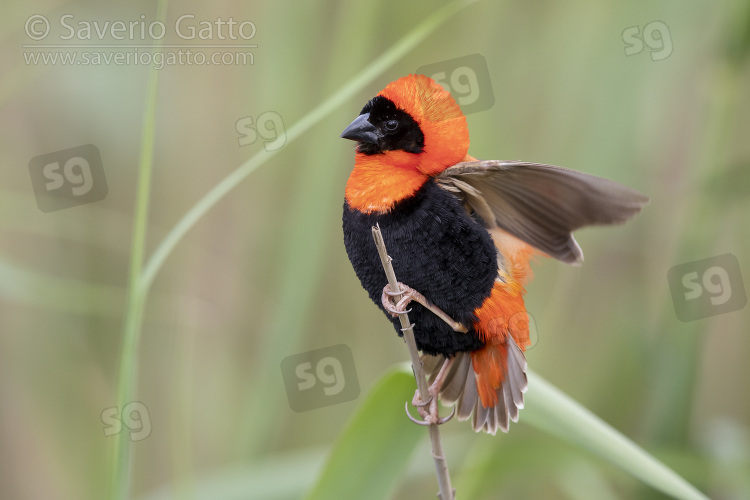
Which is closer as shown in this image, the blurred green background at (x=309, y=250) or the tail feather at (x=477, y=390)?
the tail feather at (x=477, y=390)

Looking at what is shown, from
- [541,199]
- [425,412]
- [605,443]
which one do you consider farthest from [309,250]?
[605,443]

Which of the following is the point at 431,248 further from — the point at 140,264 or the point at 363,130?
the point at 140,264

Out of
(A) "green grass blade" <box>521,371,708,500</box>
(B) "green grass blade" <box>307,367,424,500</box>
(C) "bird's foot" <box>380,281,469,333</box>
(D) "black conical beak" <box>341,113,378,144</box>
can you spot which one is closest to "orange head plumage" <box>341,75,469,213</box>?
(D) "black conical beak" <box>341,113,378,144</box>

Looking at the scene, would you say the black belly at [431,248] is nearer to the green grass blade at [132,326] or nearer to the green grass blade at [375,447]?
the green grass blade at [375,447]

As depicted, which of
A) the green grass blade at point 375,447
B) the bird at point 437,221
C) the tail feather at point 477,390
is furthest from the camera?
the tail feather at point 477,390

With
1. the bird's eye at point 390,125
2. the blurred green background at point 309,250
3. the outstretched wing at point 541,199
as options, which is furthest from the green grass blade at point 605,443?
the bird's eye at point 390,125

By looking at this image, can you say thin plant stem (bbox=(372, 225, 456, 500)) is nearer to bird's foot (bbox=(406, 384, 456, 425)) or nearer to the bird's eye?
bird's foot (bbox=(406, 384, 456, 425))

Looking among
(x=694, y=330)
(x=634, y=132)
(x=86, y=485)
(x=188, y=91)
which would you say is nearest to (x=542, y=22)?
(x=634, y=132)
